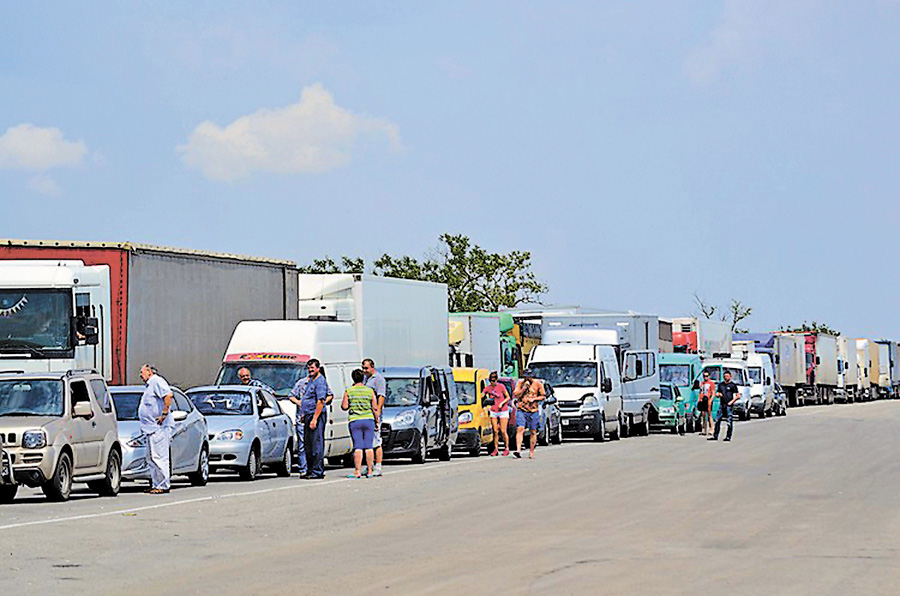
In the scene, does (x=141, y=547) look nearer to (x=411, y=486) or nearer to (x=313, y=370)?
(x=411, y=486)

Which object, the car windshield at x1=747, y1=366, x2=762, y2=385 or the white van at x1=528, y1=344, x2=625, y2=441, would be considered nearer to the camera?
the white van at x1=528, y1=344, x2=625, y2=441

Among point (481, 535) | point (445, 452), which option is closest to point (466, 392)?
point (445, 452)

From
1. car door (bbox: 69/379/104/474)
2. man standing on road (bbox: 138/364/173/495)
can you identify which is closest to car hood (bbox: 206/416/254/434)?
man standing on road (bbox: 138/364/173/495)

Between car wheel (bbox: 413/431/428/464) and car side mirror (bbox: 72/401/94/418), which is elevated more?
car side mirror (bbox: 72/401/94/418)

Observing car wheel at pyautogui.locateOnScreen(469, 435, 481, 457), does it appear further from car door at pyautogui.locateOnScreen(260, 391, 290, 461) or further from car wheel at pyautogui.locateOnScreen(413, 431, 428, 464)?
car door at pyautogui.locateOnScreen(260, 391, 290, 461)

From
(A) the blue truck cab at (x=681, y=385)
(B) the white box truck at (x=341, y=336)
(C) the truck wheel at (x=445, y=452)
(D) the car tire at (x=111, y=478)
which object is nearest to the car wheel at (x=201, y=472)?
(D) the car tire at (x=111, y=478)

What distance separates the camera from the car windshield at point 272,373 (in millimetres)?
28797

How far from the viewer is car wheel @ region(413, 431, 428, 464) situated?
96.2 ft

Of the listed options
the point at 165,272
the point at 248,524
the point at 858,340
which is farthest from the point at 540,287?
the point at 248,524

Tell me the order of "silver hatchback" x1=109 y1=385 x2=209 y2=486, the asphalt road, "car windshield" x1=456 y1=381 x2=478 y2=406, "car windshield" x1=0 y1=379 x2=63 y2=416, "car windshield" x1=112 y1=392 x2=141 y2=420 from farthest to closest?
"car windshield" x1=456 y1=381 x2=478 y2=406, "car windshield" x1=112 y1=392 x2=141 y2=420, "silver hatchback" x1=109 y1=385 x2=209 y2=486, "car windshield" x1=0 y1=379 x2=63 y2=416, the asphalt road

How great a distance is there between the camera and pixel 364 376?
25.5 m

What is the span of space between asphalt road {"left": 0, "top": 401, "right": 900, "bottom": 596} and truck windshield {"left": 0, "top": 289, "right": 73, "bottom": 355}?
10.2 ft

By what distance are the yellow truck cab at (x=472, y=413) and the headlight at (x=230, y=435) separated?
8.48 metres

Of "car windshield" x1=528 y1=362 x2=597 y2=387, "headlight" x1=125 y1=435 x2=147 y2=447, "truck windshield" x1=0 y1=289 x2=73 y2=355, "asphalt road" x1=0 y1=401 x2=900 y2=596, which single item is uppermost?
"truck windshield" x1=0 y1=289 x2=73 y2=355
